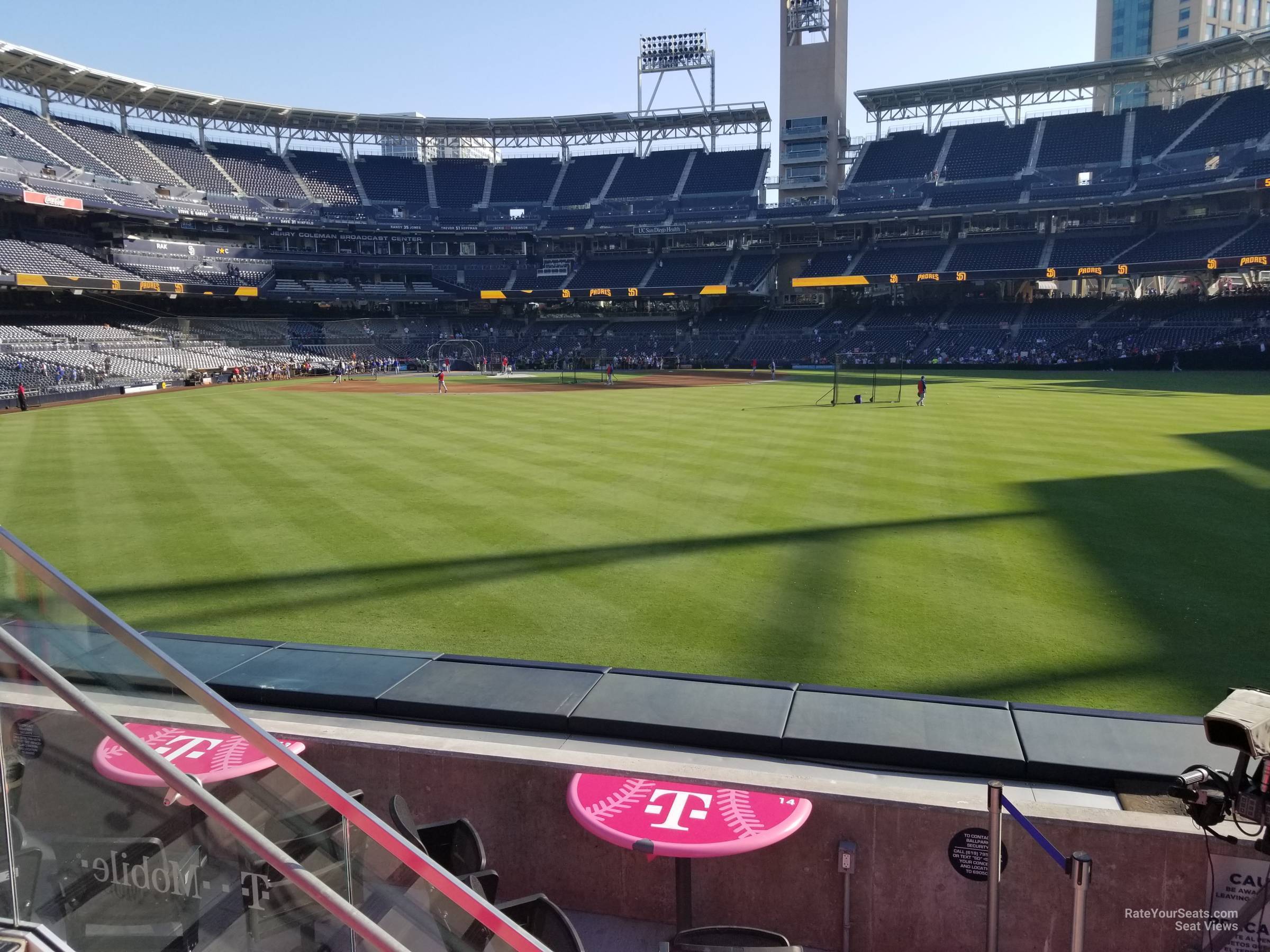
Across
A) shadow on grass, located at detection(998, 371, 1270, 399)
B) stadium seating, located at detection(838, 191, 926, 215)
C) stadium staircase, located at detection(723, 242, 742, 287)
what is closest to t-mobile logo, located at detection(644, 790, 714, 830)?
shadow on grass, located at detection(998, 371, 1270, 399)

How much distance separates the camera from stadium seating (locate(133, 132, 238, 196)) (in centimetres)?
7188

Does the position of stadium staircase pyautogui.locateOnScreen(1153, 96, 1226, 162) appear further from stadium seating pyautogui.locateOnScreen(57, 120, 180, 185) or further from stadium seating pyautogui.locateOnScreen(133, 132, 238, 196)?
stadium seating pyautogui.locateOnScreen(57, 120, 180, 185)

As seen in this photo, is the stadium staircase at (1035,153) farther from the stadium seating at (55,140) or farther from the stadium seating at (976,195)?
the stadium seating at (55,140)

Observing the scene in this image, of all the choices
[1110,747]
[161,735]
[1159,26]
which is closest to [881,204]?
[1159,26]

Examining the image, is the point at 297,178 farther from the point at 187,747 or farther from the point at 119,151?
the point at 187,747

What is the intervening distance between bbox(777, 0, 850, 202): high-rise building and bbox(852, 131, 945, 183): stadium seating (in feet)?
11.3

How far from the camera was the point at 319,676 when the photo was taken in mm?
7668

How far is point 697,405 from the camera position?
34906 mm

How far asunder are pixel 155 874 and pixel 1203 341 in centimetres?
6409

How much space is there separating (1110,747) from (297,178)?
287ft

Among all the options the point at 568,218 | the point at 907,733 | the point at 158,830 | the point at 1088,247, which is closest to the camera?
the point at 158,830

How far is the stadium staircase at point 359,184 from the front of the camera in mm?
82250

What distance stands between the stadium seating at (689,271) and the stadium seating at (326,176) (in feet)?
96.4

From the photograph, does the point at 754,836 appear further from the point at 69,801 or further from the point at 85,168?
the point at 85,168
